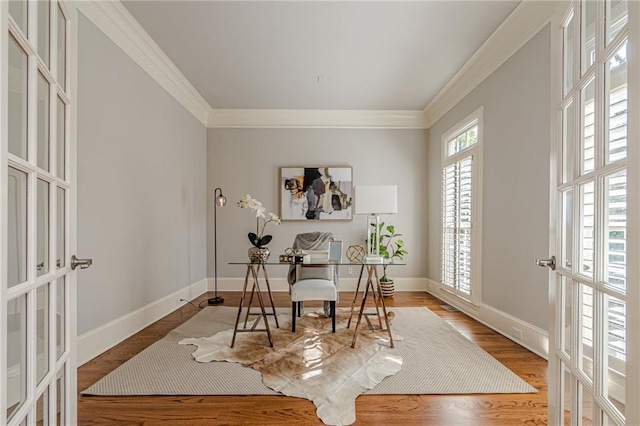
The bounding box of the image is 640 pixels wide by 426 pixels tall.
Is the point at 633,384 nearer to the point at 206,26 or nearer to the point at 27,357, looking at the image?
the point at 27,357

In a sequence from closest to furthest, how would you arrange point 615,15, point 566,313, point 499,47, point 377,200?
point 615,15, point 566,313, point 499,47, point 377,200

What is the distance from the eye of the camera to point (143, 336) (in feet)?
9.85

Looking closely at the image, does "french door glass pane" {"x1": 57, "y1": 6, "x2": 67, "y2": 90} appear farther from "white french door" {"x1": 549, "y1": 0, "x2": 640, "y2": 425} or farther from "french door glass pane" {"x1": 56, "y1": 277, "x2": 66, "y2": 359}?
"white french door" {"x1": 549, "y1": 0, "x2": 640, "y2": 425}

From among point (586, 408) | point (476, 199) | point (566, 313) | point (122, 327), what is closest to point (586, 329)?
point (566, 313)

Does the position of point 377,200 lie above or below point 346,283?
above

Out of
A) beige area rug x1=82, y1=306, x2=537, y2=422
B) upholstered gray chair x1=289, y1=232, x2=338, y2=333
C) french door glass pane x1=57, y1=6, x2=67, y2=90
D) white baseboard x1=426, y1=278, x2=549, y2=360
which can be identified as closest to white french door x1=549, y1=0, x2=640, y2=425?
beige area rug x1=82, y1=306, x2=537, y2=422

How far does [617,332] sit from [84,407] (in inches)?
96.4

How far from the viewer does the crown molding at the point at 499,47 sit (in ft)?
8.41

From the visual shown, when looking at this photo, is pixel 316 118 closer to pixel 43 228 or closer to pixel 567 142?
pixel 567 142

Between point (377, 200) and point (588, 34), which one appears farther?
point (377, 200)

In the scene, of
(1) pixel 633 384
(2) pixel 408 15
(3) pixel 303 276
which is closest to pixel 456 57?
(2) pixel 408 15

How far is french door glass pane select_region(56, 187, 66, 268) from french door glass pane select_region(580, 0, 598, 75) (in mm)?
1880

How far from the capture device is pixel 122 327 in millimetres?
2873

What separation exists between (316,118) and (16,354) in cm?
471
